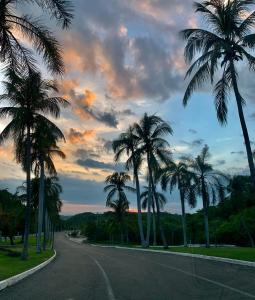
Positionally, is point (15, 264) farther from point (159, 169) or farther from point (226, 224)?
point (226, 224)

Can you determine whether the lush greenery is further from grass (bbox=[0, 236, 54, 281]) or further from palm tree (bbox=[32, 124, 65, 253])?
grass (bbox=[0, 236, 54, 281])

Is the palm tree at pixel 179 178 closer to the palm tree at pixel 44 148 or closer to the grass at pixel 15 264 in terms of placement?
the palm tree at pixel 44 148

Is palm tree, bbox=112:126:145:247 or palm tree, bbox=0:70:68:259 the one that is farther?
palm tree, bbox=112:126:145:247

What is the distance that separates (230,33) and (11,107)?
15266 mm

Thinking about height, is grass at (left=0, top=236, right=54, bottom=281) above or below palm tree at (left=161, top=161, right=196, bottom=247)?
below

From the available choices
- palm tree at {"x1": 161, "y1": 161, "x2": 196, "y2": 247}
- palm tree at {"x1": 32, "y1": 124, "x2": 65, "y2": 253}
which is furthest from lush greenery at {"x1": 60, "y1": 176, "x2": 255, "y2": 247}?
palm tree at {"x1": 32, "y1": 124, "x2": 65, "y2": 253}

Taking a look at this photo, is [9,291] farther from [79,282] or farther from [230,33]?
[230,33]

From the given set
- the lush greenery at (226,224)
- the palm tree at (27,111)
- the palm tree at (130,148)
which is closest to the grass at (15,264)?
the palm tree at (27,111)

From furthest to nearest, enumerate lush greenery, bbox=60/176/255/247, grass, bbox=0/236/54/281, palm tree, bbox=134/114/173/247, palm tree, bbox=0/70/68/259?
lush greenery, bbox=60/176/255/247 < palm tree, bbox=134/114/173/247 < palm tree, bbox=0/70/68/259 < grass, bbox=0/236/54/281

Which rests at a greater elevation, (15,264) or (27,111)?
(27,111)

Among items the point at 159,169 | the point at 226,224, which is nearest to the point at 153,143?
the point at 159,169

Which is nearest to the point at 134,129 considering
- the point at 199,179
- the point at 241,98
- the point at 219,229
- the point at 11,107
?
the point at 199,179

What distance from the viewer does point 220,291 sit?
13133mm

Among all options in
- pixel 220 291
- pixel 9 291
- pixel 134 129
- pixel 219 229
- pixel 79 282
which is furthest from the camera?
pixel 219 229
